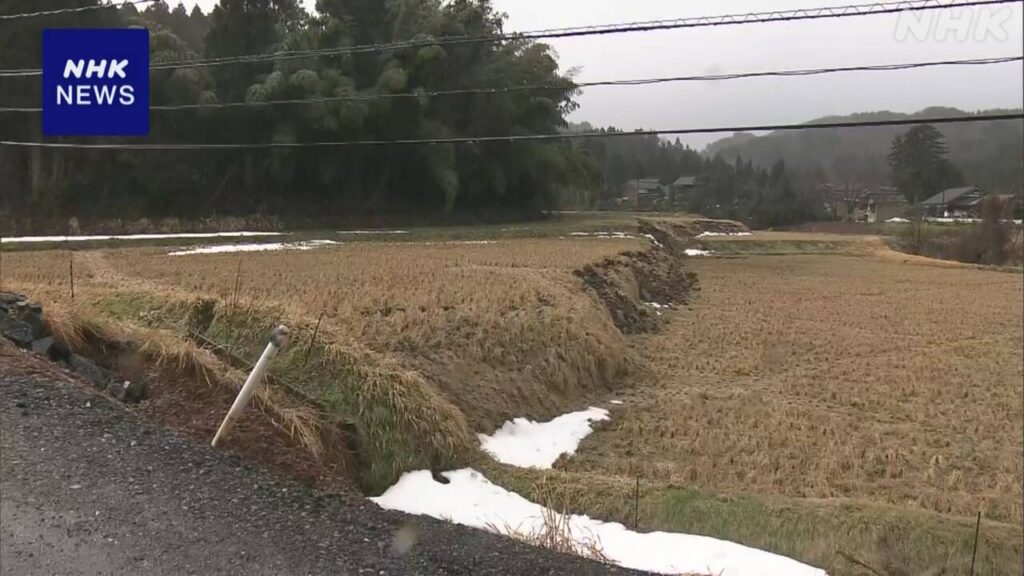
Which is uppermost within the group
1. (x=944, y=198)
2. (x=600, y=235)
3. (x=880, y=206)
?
(x=944, y=198)

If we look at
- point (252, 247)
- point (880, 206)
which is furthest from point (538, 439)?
point (880, 206)

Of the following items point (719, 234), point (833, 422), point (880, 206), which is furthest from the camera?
point (719, 234)

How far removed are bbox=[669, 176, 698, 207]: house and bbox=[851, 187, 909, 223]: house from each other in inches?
457

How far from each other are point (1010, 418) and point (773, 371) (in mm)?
3402

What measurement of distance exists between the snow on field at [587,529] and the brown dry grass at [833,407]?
1.56 meters

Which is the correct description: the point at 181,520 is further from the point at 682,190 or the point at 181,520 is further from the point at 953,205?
the point at 682,190

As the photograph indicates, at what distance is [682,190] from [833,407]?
31.3 meters

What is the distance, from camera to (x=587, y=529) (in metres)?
4.93

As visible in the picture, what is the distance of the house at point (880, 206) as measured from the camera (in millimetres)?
18250

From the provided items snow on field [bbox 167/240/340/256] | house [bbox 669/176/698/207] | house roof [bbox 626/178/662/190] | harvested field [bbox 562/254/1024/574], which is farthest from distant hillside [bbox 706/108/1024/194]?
house roof [bbox 626/178/662/190]

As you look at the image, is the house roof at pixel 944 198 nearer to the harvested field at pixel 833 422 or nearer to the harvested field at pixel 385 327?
the harvested field at pixel 833 422

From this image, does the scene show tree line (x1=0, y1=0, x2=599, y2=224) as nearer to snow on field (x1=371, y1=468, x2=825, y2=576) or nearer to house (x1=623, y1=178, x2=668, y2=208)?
house (x1=623, y1=178, x2=668, y2=208)

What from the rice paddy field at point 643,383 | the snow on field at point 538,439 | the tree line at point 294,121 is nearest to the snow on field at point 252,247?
the rice paddy field at point 643,383

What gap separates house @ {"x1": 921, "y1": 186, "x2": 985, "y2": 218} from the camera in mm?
22938
